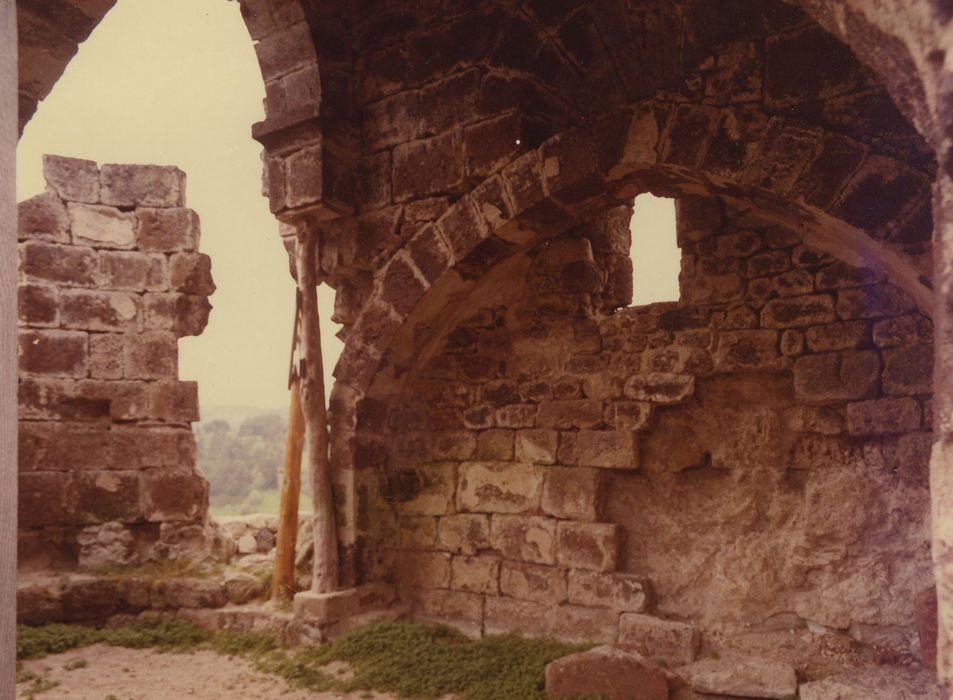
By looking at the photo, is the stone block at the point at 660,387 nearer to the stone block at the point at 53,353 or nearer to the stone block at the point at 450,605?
the stone block at the point at 450,605

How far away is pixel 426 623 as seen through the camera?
16.1 feet

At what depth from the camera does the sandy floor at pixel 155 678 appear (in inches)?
159

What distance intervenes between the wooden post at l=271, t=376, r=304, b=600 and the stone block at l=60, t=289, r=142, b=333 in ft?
5.22

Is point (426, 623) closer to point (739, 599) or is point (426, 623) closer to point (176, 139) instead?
point (739, 599)

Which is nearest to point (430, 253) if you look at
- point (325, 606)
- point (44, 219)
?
point (325, 606)

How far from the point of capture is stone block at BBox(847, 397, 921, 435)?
3646 mm

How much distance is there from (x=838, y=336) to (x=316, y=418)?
3201mm

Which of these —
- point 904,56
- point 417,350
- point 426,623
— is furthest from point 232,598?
point 904,56

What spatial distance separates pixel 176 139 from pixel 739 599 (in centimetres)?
2173

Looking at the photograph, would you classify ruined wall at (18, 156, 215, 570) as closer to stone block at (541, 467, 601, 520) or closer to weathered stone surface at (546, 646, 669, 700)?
stone block at (541, 467, 601, 520)

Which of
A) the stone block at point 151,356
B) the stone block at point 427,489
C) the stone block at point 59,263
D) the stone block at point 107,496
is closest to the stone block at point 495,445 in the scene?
the stone block at point 427,489

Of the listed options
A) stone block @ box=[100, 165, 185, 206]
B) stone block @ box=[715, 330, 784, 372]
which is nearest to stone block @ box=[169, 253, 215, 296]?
stone block @ box=[100, 165, 185, 206]

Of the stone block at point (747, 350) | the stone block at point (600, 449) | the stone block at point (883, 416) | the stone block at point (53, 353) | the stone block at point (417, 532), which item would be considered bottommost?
the stone block at point (417, 532)

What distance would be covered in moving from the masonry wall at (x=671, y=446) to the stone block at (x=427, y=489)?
2 cm
